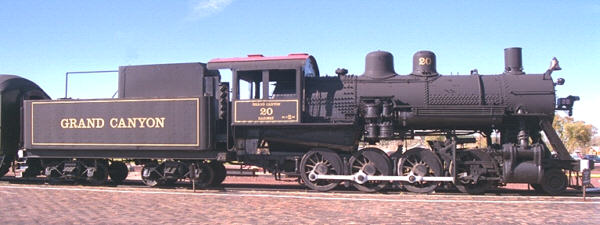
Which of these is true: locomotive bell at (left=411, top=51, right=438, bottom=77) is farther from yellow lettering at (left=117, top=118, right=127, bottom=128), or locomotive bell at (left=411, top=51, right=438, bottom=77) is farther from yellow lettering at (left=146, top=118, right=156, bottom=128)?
yellow lettering at (left=117, top=118, right=127, bottom=128)

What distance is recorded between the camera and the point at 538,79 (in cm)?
1153

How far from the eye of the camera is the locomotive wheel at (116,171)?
14.0 metres

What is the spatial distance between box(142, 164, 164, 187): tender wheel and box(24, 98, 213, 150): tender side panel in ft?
2.17

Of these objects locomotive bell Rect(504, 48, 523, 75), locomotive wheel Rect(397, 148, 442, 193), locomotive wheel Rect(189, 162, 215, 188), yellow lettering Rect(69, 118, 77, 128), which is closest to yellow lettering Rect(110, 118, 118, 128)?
yellow lettering Rect(69, 118, 77, 128)

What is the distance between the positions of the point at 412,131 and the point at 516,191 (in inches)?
113

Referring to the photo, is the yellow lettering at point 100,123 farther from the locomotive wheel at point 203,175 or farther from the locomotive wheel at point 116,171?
the locomotive wheel at point 203,175

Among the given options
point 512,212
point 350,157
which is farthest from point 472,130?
point 512,212

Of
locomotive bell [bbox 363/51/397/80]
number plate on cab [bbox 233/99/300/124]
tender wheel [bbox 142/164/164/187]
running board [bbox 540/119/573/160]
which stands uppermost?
locomotive bell [bbox 363/51/397/80]

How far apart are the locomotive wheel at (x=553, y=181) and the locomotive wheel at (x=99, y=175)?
11190 millimetres

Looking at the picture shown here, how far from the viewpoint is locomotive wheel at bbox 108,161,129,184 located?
1404 cm

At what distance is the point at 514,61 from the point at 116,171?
11236 millimetres

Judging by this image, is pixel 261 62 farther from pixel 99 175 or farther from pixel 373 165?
pixel 99 175

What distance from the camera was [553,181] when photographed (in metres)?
11.0

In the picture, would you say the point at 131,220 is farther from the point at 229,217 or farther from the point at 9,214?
the point at 9,214
